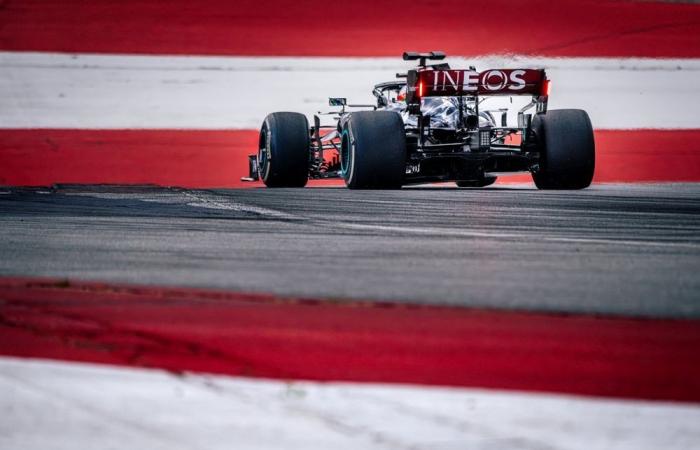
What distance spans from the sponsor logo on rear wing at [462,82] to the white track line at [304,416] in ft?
19.9

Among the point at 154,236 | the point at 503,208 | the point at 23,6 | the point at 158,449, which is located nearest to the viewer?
the point at 158,449

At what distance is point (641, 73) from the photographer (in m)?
10.4

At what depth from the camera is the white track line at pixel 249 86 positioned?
32.8ft

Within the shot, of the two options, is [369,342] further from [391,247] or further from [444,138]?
[444,138]

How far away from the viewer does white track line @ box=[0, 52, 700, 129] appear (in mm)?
9992

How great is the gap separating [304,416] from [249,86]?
346 inches

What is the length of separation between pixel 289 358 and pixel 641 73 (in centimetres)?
892

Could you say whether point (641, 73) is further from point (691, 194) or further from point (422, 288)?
point (422, 288)

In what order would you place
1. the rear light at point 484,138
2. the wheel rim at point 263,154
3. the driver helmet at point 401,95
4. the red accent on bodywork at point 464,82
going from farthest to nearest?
the wheel rim at point 263,154, the driver helmet at point 401,95, the rear light at point 484,138, the red accent on bodywork at point 464,82

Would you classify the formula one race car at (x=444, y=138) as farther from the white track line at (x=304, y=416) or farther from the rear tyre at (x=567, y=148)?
the white track line at (x=304, y=416)

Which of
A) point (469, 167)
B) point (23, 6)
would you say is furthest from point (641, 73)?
point (23, 6)

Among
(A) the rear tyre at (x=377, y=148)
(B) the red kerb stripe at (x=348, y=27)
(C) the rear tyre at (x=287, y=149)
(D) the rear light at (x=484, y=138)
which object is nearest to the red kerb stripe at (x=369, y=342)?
(A) the rear tyre at (x=377, y=148)

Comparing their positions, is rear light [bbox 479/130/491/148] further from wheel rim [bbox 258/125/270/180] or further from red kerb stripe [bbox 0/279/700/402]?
red kerb stripe [bbox 0/279/700/402]

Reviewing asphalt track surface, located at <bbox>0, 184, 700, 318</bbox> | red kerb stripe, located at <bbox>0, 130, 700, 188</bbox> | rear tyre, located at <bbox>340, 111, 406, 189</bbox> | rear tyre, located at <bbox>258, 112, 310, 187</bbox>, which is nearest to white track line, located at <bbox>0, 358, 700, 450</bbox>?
asphalt track surface, located at <bbox>0, 184, 700, 318</bbox>
